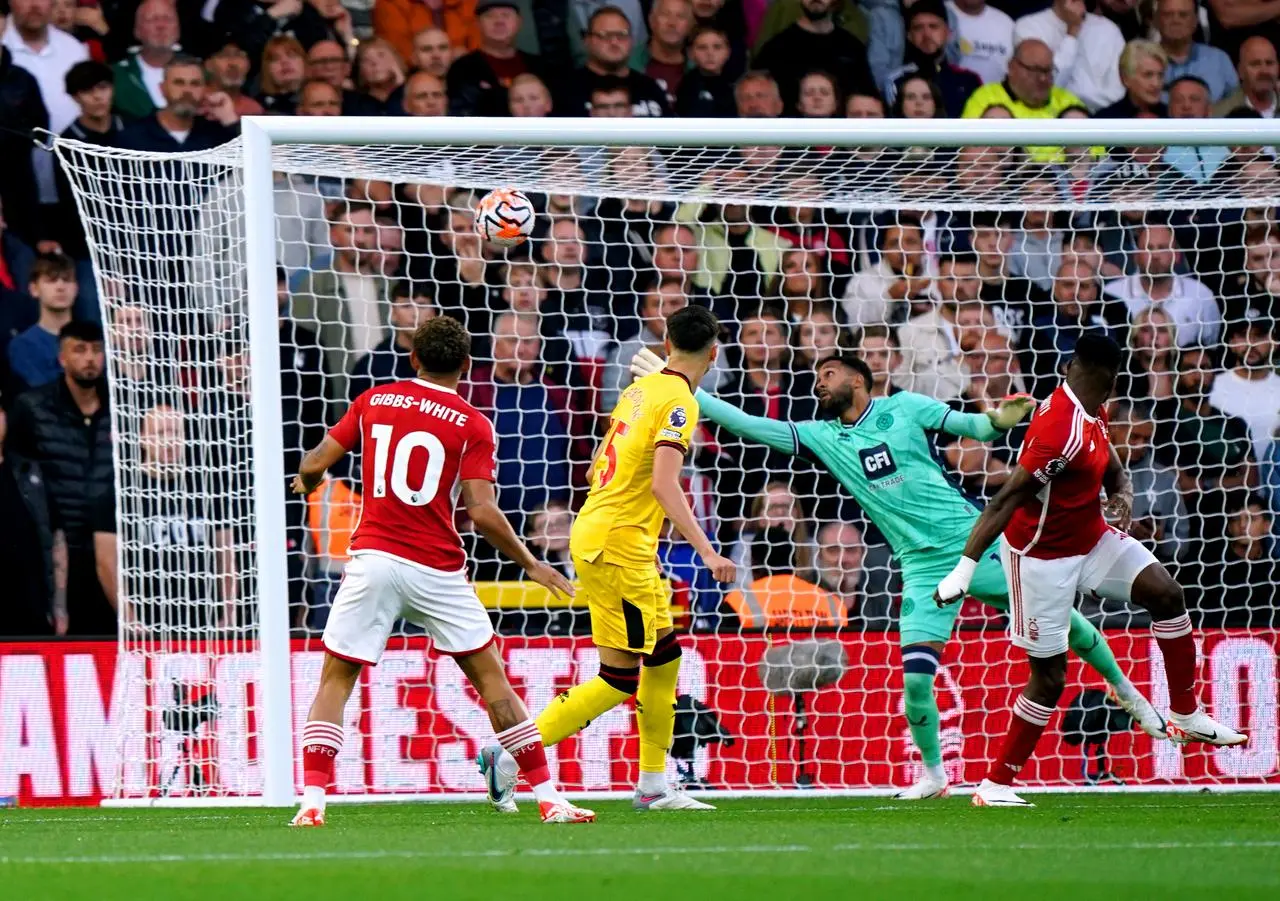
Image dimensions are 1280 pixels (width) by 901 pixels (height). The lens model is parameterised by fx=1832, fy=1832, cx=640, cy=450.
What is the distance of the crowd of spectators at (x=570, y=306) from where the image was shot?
1055 cm

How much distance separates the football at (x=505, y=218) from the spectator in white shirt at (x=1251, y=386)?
16.1 feet

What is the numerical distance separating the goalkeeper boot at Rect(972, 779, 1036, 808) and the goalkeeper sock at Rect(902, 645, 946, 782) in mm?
713

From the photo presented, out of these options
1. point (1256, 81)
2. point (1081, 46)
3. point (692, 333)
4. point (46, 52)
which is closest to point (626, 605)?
point (692, 333)

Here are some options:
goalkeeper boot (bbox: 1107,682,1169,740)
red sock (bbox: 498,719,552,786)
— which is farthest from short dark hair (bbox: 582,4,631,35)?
red sock (bbox: 498,719,552,786)

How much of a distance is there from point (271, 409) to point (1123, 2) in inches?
342

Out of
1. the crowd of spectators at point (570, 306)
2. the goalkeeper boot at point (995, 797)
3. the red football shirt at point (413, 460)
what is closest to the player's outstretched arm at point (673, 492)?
the red football shirt at point (413, 460)

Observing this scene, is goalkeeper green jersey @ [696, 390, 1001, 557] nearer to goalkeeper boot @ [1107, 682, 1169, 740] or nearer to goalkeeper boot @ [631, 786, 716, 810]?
goalkeeper boot @ [1107, 682, 1169, 740]

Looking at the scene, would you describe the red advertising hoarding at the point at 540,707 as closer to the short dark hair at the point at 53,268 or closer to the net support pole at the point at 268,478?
the net support pole at the point at 268,478

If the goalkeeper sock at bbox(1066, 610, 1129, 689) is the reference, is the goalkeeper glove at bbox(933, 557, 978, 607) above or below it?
above

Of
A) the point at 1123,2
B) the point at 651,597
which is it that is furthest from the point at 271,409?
the point at 1123,2

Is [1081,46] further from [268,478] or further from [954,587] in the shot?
[268,478]

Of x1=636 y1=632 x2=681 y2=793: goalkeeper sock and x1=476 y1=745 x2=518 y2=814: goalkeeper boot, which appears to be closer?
x1=476 y1=745 x2=518 y2=814: goalkeeper boot

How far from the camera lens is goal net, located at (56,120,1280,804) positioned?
995 centimetres

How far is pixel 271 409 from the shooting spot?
29.4 ft
